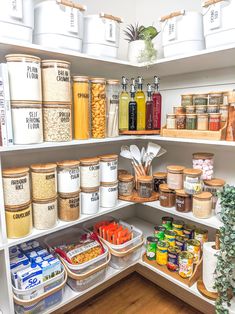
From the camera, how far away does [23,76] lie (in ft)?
3.40

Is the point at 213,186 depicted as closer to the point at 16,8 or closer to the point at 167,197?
the point at 167,197

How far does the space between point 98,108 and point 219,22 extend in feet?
2.32

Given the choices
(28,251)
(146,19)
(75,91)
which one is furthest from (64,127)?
(146,19)

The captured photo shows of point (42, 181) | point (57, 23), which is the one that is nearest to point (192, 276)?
point (42, 181)

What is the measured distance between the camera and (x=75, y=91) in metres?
1.27

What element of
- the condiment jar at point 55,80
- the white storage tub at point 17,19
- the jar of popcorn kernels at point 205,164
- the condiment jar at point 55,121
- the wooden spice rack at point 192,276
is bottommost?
the wooden spice rack at point 192,276

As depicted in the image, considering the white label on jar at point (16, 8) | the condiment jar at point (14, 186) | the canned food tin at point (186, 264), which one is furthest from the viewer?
the canned food tin at point (186, 264)

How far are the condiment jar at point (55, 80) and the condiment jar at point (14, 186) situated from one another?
1.19 feet

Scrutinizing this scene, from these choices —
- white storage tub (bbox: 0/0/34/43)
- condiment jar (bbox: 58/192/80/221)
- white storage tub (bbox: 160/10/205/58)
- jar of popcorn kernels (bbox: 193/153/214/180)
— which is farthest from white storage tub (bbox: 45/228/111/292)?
white storage tub (bbox: 160/10/205/58)

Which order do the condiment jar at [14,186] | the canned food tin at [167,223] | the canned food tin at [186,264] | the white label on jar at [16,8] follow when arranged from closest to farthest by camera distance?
the white label on jar at [16,8], the condiment jar at [14,186], the canned food tin at [186,264], the canned food tin at [167,223]

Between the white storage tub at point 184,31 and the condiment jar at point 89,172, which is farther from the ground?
the white storage tub at point 184,31

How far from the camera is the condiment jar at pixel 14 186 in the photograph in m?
1.08

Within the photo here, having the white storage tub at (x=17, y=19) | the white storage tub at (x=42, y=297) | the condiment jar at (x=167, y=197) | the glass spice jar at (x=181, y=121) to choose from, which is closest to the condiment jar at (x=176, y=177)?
the condiment jar at (x=167, y=197)

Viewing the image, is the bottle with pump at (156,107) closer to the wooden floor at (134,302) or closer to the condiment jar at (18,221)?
the condiment jar at (18,221)
